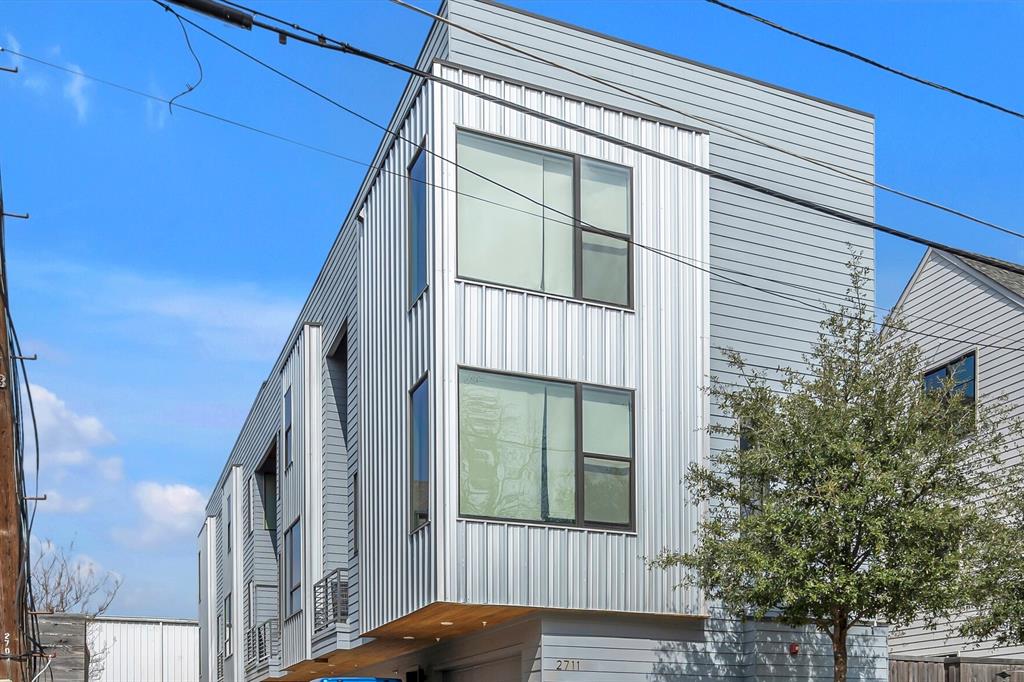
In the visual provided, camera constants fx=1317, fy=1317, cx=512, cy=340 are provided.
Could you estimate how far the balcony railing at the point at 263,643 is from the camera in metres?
28.5

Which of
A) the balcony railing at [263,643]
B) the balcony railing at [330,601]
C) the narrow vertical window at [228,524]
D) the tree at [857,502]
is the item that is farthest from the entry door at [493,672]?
the narrow vertical window at [228,524]

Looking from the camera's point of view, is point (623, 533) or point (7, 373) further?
point (623, 533)

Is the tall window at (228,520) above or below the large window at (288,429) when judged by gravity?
below

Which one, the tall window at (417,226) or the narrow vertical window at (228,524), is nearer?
the tall window at (417,226)

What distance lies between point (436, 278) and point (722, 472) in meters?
4.51

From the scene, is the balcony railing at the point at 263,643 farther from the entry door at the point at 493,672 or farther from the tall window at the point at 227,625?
the entry door at the point at 493,672

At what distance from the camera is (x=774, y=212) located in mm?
19031

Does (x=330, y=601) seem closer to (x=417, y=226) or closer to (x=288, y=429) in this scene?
(x=288, y=429)

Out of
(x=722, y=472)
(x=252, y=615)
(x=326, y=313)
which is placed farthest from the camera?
(x=252, y=615)

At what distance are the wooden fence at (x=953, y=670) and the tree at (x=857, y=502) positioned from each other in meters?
3.81

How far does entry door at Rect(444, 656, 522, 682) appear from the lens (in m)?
17.2

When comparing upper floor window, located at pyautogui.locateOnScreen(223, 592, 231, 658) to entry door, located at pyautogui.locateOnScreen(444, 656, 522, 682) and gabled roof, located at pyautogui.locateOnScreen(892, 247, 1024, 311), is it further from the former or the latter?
gabled roof, located at pyautogui.locateOnScreen(892, 247, 1024, 311)

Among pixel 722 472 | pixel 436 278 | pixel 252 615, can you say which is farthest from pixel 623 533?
pixel 252 615

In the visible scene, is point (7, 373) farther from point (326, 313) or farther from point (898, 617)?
point (326, 313)
